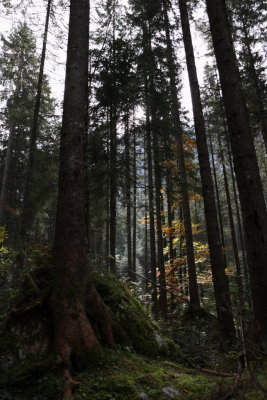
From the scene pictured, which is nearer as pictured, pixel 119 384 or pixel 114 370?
pixel 119 384

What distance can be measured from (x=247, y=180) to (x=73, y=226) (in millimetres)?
2752

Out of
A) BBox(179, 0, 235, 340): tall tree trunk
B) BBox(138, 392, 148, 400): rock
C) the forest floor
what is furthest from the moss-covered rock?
BBox(179, 0, 235, 340): tall tree trunk

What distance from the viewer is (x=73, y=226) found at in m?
4.24

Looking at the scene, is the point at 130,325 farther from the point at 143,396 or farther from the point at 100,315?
the point at 143,396

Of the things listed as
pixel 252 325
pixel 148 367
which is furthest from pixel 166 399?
pixel 252 325

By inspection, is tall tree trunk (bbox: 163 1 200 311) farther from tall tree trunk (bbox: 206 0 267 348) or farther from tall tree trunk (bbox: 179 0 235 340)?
tall tree trunk (bbox: 206 0 267 348)

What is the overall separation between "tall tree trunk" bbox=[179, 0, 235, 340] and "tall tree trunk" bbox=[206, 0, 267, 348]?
2.58 m

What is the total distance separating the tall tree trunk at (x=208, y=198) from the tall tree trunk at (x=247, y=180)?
258 centimetres

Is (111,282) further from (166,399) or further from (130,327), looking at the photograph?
(166,399)

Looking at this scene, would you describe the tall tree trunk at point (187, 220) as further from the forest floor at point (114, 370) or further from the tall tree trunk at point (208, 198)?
the forest floor at point (114, 370)

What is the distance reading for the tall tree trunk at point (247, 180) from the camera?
3.87m

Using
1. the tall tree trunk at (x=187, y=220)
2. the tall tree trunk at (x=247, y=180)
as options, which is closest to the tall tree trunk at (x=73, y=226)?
the tall tree trunk at (x=247, y=180)

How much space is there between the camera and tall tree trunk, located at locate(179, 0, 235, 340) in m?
6.66

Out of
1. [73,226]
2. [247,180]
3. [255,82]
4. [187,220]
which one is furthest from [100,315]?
[255,82]
